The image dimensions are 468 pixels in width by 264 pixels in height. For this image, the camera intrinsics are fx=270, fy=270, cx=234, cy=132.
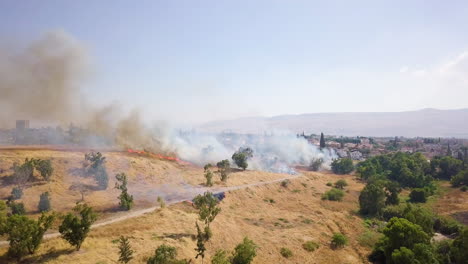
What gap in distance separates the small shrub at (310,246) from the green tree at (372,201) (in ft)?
84.2

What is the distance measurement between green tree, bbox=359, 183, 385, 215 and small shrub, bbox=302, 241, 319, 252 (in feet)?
84.2

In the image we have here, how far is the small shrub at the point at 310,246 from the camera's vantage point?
118 feet

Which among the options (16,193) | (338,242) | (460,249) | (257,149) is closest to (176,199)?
(16,193)

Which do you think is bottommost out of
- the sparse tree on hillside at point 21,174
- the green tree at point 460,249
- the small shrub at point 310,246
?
the small shrub at point 310,246

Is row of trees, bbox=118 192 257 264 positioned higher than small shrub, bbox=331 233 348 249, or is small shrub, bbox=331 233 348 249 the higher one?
row of trees, bbox=118 192 257 264

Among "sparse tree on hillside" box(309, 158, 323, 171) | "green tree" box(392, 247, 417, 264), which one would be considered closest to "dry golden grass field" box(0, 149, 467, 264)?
"green tree" box(392, 247, 417, 264)

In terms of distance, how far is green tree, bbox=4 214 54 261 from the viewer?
23281 mm

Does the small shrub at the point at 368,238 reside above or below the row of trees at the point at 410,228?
below

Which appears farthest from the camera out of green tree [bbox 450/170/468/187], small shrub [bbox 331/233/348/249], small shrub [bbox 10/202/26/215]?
green tree [bbox 450/170/468/187]

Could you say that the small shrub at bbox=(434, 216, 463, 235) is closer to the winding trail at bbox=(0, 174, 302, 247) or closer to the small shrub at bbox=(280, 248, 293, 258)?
the small shrub at bbox=(280, 248, 293, 258)

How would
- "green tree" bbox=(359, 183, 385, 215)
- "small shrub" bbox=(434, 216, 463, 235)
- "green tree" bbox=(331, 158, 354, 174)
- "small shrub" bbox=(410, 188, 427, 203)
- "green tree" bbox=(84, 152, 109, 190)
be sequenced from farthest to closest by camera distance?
"green tree" bbox=(331, 158, 354, 174), "small shrub" bbox=(410, 188, 427, 203), "green tree" bbox=(359, 183, 385, 215), "green tree" bbox=(84, 152, 109, 190), "small shrub" bbox=(434, 216, 463, 235)

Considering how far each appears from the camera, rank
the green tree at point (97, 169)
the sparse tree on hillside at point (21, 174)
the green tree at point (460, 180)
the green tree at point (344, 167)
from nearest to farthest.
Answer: the sparse tree on hillside at point (21, 174) < the green tree at point (97, 169) < the green tree at point (460, 180) < the green tree at point (344, 167)

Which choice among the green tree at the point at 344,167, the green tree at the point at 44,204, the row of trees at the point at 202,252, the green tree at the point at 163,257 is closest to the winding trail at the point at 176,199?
the row of trees at the point at 202,252

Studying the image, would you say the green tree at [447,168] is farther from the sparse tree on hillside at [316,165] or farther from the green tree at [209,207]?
the green tree at [209,207]
